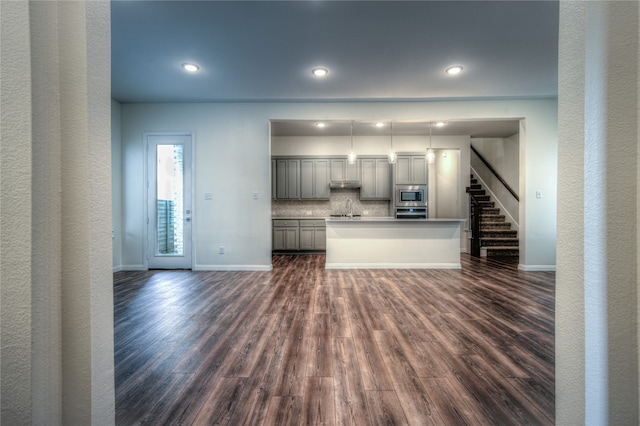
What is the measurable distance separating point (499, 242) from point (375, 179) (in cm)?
333

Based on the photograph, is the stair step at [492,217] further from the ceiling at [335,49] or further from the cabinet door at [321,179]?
the cabinet door at [321,179]

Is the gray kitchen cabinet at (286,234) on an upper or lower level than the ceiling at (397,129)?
lower

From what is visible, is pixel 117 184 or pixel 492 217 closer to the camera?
pixel 117 184

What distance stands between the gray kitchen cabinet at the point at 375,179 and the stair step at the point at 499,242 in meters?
2.47

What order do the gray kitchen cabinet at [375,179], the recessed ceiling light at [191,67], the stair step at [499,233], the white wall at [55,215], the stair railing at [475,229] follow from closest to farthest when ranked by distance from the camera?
1. the white wall at [55,215]
2. the recessed ceiling light at [191,67]
3. the stair railing at [475,229]
4. the stair step at [499,233]
5. the gray kitchen cabinet at [375,179]

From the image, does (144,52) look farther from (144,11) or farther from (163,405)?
(163,405)

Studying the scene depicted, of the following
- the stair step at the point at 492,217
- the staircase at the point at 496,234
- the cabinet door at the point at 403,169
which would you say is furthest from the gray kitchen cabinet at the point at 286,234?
the stair step at the point at 492,217

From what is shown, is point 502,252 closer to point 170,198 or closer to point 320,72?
point 320,72

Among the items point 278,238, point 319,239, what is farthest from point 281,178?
point 319,239

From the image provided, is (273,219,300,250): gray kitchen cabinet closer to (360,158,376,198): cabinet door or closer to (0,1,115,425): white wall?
(360,158,376,198): cabinet door

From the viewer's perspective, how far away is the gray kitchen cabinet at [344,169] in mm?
6863

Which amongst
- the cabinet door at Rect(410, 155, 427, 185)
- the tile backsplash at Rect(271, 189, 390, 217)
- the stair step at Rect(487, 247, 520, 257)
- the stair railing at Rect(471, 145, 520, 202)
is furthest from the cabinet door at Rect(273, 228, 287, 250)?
the stair railing at Rect(471, 145, 520, 202)

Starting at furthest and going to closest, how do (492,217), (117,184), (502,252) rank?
(492,217) → (502,252) → (117,184)

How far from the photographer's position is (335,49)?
308cm
